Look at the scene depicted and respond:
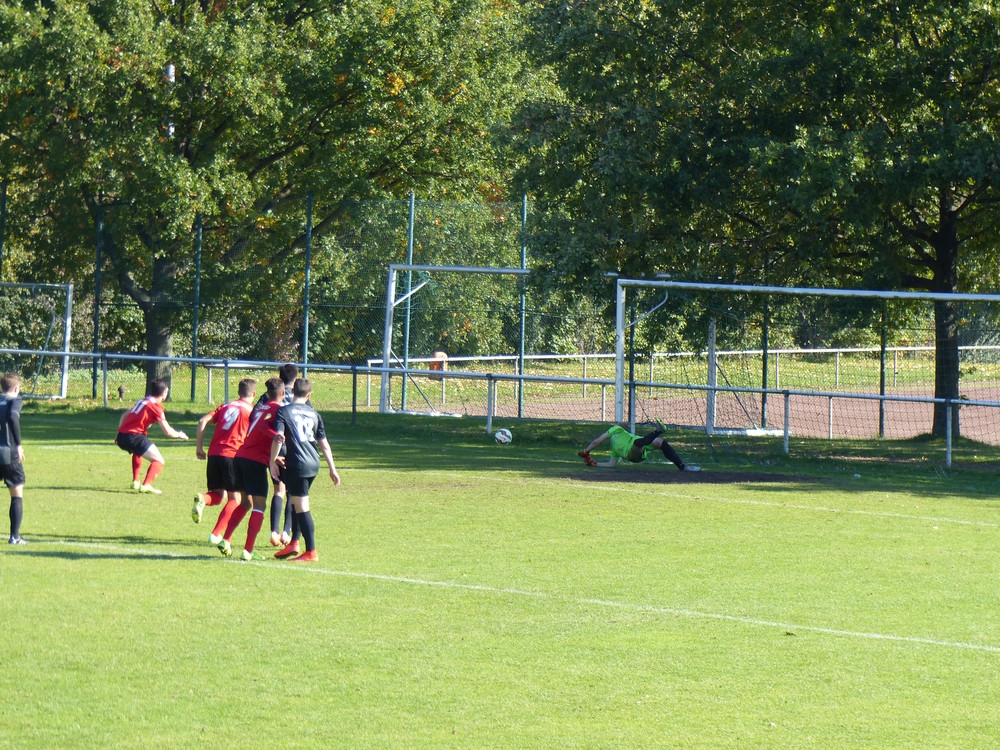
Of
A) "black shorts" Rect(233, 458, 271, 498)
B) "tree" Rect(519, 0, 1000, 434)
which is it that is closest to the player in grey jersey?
"black shorts" Rect(233, 458, 271, 498)

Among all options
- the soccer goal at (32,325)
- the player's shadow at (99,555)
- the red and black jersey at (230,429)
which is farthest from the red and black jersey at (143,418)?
the soccer goal at (32,325)

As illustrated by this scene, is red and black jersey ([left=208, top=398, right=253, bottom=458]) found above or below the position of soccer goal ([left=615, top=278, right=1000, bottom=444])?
below

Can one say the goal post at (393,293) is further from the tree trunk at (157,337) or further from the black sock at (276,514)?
the black sock at (276,514)

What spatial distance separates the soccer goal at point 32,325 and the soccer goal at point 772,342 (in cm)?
1302

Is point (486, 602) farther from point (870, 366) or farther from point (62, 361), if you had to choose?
point (870, 366)

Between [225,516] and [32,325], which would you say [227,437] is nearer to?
[225,516]

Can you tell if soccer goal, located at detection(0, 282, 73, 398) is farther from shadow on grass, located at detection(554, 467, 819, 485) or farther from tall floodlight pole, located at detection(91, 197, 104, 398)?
shadow on grass, located at detection(554, 467, 819, 485)

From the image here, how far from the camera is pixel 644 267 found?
75.3 feet

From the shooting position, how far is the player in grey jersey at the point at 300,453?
419 inches

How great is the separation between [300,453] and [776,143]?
11.6 m

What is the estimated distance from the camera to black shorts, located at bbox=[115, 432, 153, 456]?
1513 centimetres

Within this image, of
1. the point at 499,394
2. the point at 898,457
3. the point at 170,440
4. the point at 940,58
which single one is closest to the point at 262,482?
the point at 170,440

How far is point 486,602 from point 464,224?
57.0ft

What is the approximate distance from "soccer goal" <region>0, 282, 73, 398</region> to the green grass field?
13.6 m
